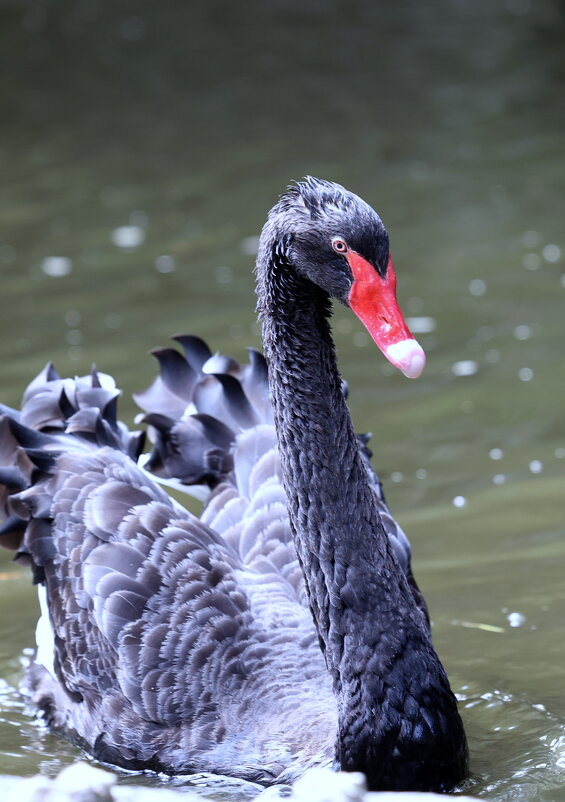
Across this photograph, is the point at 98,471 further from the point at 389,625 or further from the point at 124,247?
the point at 124,247

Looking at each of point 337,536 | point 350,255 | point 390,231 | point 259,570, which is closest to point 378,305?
point 350,255

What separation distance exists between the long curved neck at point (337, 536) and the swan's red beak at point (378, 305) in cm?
24

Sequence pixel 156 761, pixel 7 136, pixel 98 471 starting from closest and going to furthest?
pixel 156 761 → pixel 98 471 → pixel 7 136

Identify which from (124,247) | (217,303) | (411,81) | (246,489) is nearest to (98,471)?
(246,489)

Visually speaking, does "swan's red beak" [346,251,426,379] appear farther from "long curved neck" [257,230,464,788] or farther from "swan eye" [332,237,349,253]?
"long curved neck" [257,230,464,788]

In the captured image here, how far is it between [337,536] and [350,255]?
2.11ft

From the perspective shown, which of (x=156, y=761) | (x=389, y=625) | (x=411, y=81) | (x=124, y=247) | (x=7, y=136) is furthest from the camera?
(x=411, y=81)

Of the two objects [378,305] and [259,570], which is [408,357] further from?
[259,570]

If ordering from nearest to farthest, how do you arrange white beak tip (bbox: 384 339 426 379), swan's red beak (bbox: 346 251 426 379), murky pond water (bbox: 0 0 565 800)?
white beak tip (bbox: 384 339 426 379), swan's red beak (bbox: 346 251 426 379), murky pond water (bbox: 0 0 565 800)

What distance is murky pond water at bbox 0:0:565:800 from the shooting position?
14.2ft

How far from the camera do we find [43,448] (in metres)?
3.99

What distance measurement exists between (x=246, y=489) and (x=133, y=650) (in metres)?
0.74

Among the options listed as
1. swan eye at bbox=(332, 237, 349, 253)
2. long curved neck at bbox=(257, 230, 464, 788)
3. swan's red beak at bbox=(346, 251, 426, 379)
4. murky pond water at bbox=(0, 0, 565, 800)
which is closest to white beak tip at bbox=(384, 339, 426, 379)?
swan's red beak at bbox=(346, 251, 426, 379)

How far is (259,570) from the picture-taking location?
388 centimetres
